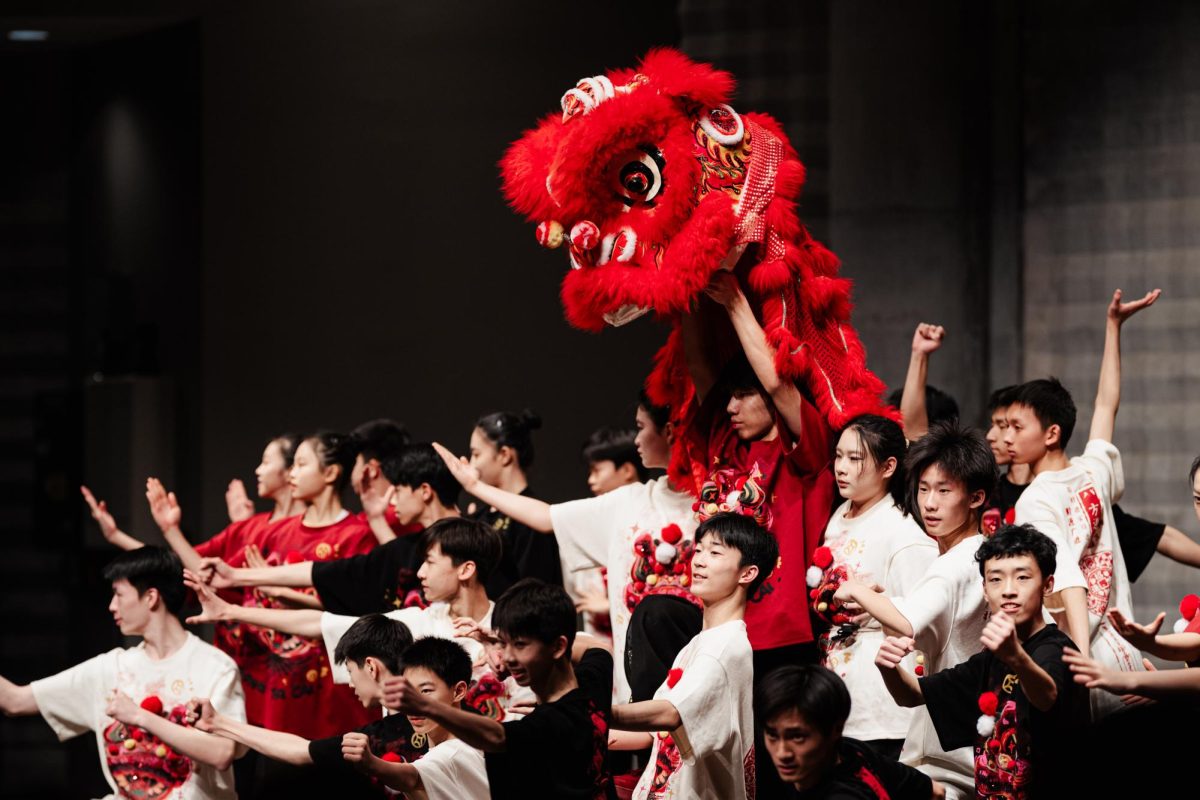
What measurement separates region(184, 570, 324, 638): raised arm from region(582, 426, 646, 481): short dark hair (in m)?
1.02

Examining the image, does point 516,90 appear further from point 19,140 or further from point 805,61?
point 19,140

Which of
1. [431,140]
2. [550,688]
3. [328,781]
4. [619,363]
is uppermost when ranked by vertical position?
[431,140]

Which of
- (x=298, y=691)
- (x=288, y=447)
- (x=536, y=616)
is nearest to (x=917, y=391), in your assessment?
(x=536, y=616)

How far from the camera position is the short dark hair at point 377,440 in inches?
192

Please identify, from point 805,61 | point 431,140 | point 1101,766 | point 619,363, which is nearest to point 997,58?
point 805,61

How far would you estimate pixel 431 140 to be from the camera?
646 cm

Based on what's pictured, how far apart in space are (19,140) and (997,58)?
3.93m

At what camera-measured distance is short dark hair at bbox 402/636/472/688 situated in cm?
334

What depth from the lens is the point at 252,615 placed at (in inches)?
160

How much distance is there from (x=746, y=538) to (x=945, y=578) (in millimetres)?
378

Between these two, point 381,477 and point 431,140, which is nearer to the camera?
point 381,477

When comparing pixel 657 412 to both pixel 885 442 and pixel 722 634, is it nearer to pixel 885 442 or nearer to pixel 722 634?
pixel 885 442

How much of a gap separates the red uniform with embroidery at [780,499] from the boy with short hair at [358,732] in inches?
27.9

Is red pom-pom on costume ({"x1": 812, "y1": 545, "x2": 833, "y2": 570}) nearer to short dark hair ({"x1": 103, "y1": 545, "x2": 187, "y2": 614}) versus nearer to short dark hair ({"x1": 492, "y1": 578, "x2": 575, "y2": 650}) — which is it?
short dark hair ({"x1": 492, "y1": 578, "x2": 575, "y2": 650})
